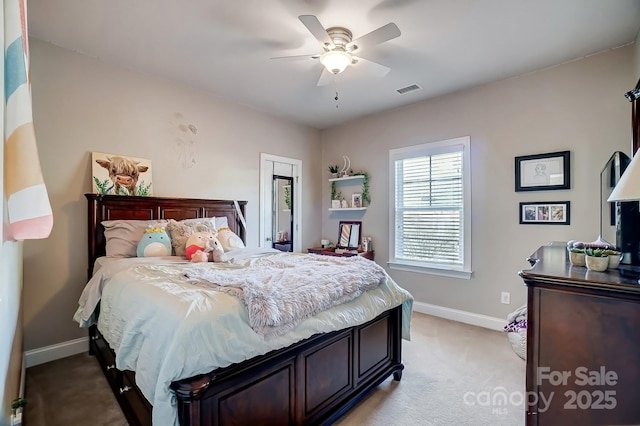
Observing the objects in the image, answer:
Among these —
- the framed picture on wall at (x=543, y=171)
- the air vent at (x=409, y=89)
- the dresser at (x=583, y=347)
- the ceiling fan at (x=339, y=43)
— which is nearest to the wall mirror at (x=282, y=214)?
the air vent at (x=409, y=89)

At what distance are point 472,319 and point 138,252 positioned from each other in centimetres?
368

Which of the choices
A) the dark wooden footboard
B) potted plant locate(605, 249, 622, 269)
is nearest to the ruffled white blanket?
the dark wooden footboard

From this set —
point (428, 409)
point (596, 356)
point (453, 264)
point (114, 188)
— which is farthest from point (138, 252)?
point (453, 264)

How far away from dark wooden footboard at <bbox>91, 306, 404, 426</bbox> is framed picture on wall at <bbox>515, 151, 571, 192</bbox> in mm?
2090

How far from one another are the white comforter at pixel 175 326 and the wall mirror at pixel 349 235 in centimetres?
253

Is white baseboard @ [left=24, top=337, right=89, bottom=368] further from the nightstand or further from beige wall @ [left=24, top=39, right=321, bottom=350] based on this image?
the nightstand

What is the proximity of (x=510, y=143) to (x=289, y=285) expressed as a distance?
121 inches

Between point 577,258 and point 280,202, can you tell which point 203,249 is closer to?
point 280,202

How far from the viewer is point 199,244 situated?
8.52 feet

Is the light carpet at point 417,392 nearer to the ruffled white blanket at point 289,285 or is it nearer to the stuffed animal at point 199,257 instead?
the ruffled white blanket at point 289,285

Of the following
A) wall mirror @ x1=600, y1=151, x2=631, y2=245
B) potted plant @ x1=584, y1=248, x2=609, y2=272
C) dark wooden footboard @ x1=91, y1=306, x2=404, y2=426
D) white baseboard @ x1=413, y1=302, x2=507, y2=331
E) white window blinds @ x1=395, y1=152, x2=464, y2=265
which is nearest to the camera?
dark wooden footboard @ x1=91, y1=306, x2=404, y2=426

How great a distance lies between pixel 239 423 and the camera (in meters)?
1.43

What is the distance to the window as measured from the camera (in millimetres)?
3746

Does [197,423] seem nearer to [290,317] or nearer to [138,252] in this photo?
[290,317]
